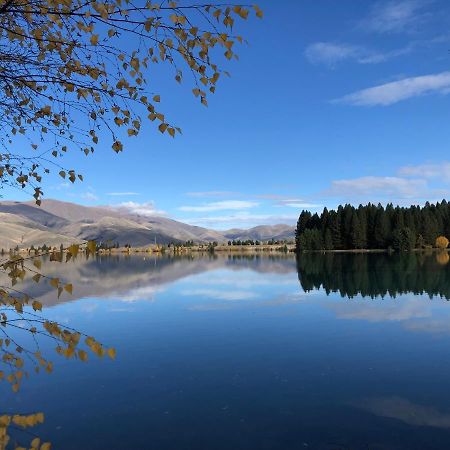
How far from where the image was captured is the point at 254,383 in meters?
20.4

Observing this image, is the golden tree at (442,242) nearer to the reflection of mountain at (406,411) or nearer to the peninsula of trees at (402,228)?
the peninsula of trees at (402,228)

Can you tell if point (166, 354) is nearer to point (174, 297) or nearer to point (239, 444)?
point (239, 444)

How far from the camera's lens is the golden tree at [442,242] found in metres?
188

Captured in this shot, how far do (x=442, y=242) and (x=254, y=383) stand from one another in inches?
7550

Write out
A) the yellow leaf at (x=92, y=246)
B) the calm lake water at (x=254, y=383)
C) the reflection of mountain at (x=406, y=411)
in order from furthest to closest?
1. the reflection of mountain at (x=406, y=411)
2. the calm lake water at (x=254, y=383)
3. the yellow leaf at (x=92, y=246)

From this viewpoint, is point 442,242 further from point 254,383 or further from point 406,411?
point 406,411

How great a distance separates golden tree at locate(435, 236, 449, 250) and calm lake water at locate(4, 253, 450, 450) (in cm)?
16323

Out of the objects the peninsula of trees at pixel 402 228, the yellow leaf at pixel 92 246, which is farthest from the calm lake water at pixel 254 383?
the peninsula of trees at pixel 402 228

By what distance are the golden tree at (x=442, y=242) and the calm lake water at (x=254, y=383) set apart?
163227 mm

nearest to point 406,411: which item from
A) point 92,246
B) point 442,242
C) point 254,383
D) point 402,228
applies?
point 254,383

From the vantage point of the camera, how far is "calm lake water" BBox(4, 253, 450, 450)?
1505 cm

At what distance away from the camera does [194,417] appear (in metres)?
16.6

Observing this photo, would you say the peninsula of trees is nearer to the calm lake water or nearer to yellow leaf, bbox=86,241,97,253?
the calm lake water

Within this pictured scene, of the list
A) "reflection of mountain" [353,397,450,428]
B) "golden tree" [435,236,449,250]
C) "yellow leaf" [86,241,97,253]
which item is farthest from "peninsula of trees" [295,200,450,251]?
"yellow leaf" [86,241,97,253]
